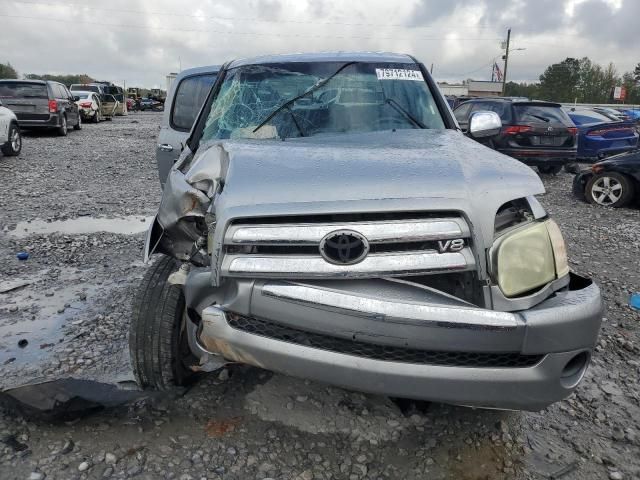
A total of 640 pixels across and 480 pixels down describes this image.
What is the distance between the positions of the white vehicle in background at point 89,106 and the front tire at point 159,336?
77.0 ft

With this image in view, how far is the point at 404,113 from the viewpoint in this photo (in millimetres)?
3506

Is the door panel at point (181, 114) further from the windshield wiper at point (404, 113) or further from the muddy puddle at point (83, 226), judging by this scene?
the windshield wiper at point (404, 113)

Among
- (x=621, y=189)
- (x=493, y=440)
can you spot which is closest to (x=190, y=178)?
(x=493, y=440)

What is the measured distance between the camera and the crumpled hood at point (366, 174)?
2100 mm

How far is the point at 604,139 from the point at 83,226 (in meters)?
11.8

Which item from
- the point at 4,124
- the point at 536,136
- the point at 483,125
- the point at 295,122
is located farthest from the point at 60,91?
the point at 483,125

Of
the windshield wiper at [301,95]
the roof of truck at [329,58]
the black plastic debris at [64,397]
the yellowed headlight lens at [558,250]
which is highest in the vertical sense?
the roof of truck at [329,58]

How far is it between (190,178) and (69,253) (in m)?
3.43

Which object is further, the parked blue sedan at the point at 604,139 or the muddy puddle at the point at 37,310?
the parked blue sedan at the point at 604,139

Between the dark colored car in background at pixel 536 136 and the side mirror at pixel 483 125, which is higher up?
the side mirror at pixel 483 125

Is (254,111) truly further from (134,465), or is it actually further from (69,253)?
(69,253)

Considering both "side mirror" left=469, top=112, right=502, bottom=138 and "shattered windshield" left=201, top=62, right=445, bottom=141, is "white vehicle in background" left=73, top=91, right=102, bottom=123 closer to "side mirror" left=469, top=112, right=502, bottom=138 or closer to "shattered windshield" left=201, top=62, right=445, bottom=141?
"shattered windshield" left=201, top=62, right=445, bottom=141

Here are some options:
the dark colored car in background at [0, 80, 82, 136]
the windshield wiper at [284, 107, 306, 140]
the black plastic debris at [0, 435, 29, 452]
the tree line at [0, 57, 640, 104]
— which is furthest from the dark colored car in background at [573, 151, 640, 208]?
the tree line at [0, 57, 640, 104]

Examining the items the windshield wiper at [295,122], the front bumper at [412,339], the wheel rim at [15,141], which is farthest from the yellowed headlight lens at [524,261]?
the wheel rim at [15,141]
